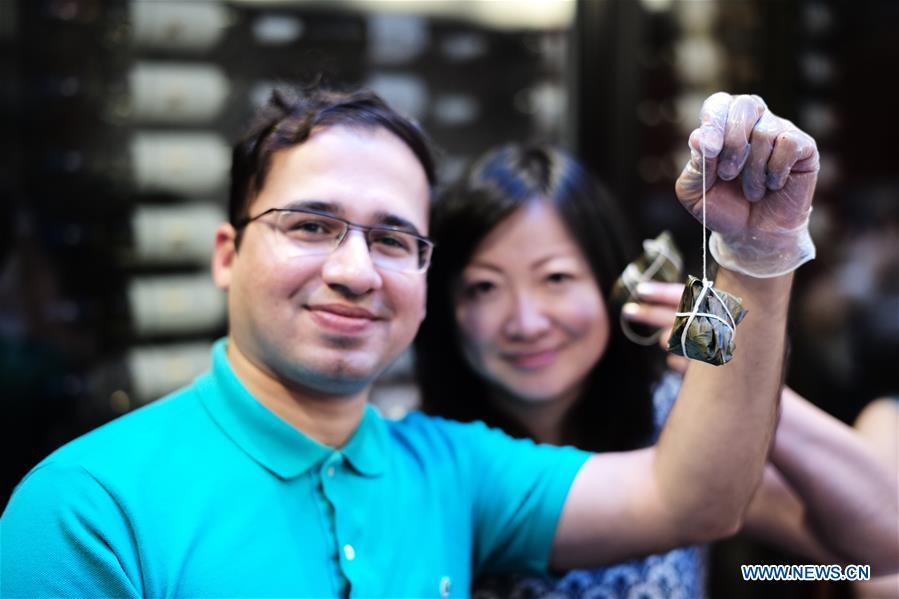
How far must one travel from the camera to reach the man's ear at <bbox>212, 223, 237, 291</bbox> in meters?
1.37

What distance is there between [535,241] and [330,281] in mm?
578

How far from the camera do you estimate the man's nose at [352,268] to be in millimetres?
1212

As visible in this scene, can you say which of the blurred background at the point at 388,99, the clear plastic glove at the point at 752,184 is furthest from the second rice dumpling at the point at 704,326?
the blurred background at the point at 388,99

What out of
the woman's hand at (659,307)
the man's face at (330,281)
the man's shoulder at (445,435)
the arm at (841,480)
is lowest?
the arm at (841,480)

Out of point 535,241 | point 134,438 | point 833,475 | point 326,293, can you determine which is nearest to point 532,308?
point 535,241

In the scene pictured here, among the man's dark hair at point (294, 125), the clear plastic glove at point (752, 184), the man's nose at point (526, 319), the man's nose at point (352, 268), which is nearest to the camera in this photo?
the clear plastic glove at point (752, 184)

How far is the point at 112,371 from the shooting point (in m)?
2.08

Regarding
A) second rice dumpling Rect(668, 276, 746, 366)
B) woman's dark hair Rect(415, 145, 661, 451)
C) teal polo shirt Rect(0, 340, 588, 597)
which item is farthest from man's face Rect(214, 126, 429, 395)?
second rice dumpling Rect(668, 276, 746, 366)

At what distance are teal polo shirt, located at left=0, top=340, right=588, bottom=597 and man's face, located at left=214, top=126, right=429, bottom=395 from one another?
106 mm

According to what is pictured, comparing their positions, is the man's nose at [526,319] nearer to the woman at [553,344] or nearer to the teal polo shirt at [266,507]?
the woman at [553,344]

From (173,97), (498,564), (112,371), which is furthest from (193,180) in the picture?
(498,564)

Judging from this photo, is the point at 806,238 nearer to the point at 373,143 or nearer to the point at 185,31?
the point at 373,143

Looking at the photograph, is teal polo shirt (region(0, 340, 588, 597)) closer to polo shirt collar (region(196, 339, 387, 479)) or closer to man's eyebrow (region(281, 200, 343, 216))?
polo shirt collar (region(196, 339, 387, 479))

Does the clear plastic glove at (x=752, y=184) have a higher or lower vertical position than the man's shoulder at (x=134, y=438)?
higher
